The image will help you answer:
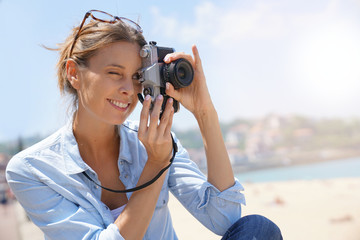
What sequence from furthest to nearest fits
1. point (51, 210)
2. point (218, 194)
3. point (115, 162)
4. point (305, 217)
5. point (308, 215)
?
point (308, 215), point (305, 217), point (115, 162), point (218, 194), point (51, 210)

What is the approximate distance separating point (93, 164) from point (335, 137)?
46.4 metres

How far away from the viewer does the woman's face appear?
137 centimetres

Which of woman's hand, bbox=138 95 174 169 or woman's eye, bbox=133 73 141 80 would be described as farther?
woman's eye, bbox=133 73 141 80

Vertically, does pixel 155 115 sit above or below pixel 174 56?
below

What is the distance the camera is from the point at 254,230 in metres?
1.31

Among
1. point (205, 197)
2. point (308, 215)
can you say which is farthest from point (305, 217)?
point (205, 197)

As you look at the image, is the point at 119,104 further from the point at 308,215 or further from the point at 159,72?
the point at 308,215

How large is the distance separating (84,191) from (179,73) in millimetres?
600

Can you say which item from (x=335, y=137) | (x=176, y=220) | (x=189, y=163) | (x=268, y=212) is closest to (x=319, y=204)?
(x=268, y=212)

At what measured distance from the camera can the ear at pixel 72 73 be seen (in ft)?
4.81

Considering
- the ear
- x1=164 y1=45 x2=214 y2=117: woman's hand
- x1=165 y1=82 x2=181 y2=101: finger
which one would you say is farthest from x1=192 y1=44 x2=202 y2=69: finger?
the ear

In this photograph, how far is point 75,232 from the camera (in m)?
1.21

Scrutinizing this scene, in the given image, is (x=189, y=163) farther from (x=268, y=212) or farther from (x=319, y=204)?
(x=319, y=204)

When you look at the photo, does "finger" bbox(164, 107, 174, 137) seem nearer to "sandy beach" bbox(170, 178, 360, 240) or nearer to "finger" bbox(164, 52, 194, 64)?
"finger" bbox(164, 52, 194, 64)
